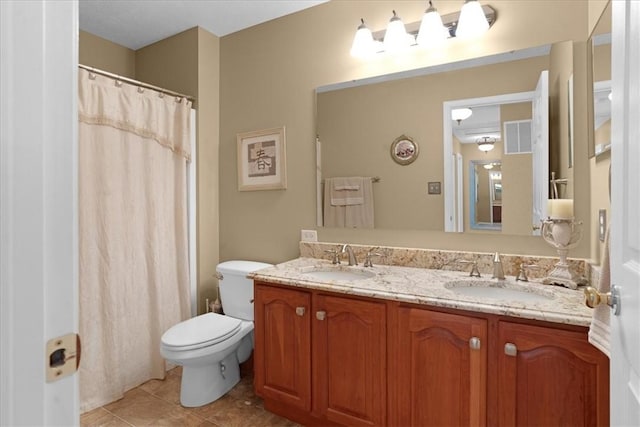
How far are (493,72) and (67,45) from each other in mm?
1902

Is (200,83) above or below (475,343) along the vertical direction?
above

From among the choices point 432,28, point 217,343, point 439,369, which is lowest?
point 217,343

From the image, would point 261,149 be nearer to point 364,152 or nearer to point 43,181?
point 364,152

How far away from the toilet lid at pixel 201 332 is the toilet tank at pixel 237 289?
3.0 inches

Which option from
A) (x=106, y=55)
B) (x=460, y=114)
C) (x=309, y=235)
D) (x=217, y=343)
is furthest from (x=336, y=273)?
(x=106, y=55)

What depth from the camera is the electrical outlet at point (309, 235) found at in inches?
94.1

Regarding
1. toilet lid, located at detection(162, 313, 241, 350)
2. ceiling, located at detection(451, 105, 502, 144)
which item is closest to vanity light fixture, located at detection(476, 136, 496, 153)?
ceiling, located at detection(451, 105, 502, 144)

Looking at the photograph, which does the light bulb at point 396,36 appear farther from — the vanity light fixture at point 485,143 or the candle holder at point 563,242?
the candle holder at point 563,242

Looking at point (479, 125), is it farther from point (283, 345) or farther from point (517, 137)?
point (283, 345)

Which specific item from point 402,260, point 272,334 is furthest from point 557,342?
point 272,334

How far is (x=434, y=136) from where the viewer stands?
6.50 feet

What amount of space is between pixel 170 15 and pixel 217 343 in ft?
7.38

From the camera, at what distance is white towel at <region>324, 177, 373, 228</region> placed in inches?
86.6

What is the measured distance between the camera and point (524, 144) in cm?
178
